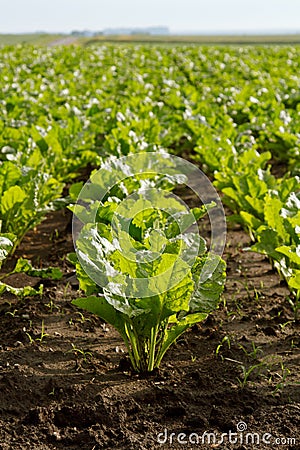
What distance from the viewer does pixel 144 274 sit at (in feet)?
9.35

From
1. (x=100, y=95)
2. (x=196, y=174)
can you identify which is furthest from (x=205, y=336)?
(x=100, y=95)

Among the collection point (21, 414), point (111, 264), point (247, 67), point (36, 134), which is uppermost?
point (247, 67)

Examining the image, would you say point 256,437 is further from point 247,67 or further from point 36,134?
point 247,67

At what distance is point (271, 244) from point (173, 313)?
3.14 ft

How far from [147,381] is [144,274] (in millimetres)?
599

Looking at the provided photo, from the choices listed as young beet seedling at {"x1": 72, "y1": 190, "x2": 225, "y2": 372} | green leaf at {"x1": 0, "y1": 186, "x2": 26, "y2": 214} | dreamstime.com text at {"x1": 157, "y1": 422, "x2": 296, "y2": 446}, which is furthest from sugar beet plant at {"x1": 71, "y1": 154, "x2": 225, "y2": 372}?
green leaf at {"x1": 0, "y1": 186, "x2": 26, "y2": 214}

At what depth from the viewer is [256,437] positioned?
8.82 ft
